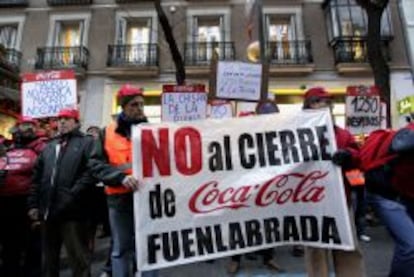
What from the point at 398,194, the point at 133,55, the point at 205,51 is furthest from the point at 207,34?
the point at 398,194

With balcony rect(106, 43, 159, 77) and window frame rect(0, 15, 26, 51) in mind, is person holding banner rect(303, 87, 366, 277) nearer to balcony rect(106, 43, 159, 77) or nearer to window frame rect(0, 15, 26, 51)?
balcony rect(106, 43, 159, 77)

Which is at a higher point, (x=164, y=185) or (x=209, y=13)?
(x=209, y=13)

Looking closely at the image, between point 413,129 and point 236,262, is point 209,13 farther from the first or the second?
point 413,129

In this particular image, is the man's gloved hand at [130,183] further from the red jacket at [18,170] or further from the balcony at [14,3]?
the balcony at [14,3]

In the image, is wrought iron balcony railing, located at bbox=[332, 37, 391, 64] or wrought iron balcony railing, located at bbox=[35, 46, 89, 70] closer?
wrought iron balcony railing, located at bbox=[332, 37, 391, 64]

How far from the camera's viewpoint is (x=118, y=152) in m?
4.70

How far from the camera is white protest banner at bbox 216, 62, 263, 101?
8453mm

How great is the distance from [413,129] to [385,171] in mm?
397

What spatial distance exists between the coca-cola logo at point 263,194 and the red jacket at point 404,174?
536 mm

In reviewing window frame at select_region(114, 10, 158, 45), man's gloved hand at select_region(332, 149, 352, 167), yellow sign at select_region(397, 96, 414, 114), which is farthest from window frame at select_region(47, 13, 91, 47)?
man's gloved hand at select_region(332, 149, 352, 167)

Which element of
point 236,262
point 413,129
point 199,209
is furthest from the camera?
point 236,262

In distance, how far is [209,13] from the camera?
67.9ft

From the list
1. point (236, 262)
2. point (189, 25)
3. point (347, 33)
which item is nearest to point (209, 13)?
point (189, 25)

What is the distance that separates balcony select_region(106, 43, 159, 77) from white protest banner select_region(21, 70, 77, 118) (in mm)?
11778
